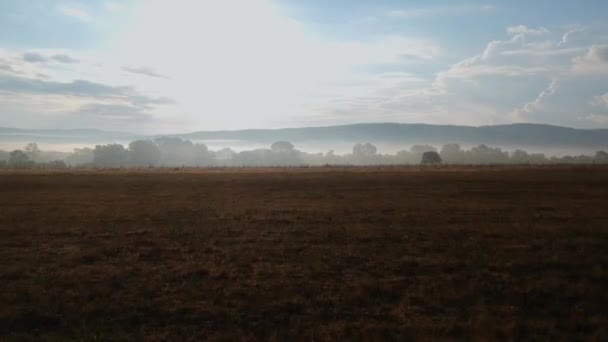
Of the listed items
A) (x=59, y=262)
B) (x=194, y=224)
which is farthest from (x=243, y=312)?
(x=194, y=224)

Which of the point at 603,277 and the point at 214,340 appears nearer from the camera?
the point at 214,340

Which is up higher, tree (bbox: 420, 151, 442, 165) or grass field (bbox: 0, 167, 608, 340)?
tree (bbox: 420, 151, 442, 165)

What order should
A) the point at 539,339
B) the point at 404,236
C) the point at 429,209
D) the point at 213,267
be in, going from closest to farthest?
the point at 539,339 < the point at 213,267 < the point at 404,236 < the point at 429,209

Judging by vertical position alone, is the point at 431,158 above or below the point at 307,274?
above

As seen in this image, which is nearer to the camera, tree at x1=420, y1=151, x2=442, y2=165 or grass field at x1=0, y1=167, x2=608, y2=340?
grass field at x1=0, y1=167, x2=608, y2=340

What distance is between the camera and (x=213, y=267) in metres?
14.8

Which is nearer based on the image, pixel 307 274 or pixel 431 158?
pixel 307 274

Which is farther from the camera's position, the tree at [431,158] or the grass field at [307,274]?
the tree at [431,158]

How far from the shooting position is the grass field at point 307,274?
9.99 m

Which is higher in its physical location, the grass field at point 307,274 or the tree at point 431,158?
the tree at point 431,158

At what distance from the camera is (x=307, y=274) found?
45.4ft

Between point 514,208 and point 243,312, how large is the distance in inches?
911

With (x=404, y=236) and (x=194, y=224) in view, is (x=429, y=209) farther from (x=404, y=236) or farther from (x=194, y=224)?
(x=194, y=224)

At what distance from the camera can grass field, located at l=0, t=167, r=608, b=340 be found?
9992 millimetres
